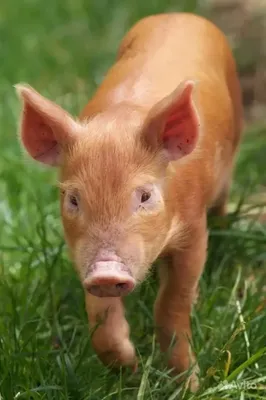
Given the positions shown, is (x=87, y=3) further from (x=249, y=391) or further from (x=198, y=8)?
(x=249, y=391)

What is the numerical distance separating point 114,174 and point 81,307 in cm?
88

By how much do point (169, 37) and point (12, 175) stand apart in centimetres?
115

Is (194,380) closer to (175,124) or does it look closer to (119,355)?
(119,355)

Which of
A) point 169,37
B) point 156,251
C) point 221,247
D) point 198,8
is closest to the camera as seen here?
point 156,251

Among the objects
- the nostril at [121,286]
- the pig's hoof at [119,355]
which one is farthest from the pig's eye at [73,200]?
the pig's hoof at [119,355]

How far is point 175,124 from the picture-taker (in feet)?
7.04

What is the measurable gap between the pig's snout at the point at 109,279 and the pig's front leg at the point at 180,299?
0.53 m

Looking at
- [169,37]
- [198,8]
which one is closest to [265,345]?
[169,37]

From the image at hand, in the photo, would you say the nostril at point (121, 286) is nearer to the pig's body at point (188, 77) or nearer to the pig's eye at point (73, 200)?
the pig's eye at point (73, 200)

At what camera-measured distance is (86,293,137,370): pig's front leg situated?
2.41m

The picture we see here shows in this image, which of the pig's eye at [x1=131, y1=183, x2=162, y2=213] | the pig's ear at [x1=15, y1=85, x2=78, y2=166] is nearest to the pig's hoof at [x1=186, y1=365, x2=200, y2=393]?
the pig's eye at [x1=131, y1=183, x2=162, y2=213]

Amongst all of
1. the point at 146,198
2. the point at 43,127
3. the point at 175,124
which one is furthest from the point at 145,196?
the point at 43,127

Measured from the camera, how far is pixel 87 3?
5.43 metres

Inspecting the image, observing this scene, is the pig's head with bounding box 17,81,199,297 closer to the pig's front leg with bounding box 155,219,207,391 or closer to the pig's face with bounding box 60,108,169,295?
the pig's face with bounding box 60,108,169,295
